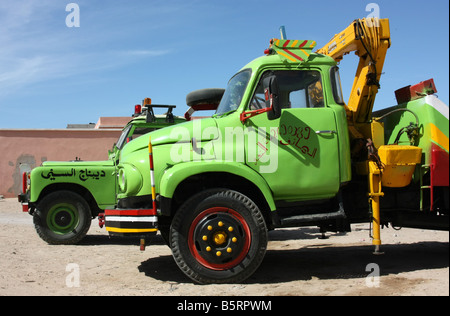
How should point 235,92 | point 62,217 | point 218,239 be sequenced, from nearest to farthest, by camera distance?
1. point 218,239
2. point 235,92
3. point 62,217

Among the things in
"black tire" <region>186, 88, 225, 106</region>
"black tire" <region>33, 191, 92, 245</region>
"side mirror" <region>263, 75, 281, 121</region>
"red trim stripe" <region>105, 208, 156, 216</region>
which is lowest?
"black tire" <region>33, 191, 92, 245</region>

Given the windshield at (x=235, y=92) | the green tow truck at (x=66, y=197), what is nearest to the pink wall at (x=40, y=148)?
the green tow truck at (x=66, y=197)

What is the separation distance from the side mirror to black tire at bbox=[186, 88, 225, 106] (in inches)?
62.2

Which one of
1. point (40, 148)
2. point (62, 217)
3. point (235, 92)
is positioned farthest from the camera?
point (40, 148)

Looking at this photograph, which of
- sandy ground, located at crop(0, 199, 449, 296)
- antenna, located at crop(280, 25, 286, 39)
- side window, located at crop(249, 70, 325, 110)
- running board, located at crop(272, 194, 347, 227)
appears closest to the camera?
sandy ground, located at crop(0, 199, 449, 296)

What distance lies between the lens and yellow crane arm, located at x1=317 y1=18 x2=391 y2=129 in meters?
5.50

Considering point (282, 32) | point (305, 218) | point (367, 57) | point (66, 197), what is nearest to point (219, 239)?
point (305, 218)

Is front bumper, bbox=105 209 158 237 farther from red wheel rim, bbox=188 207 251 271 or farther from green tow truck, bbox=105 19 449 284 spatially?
red wheel rim, bbox=188 207 251 271

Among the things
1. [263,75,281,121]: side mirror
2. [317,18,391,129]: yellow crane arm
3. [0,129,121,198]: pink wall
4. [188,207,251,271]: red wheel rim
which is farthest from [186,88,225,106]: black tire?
[0,129,121,198]: pink wall

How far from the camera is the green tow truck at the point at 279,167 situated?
4664 mm

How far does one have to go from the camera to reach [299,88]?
17.0 feet

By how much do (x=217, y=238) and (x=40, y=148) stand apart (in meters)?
18.1

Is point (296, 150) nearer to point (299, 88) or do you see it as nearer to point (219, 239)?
point (299, 88)

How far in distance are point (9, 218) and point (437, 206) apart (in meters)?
11.7
